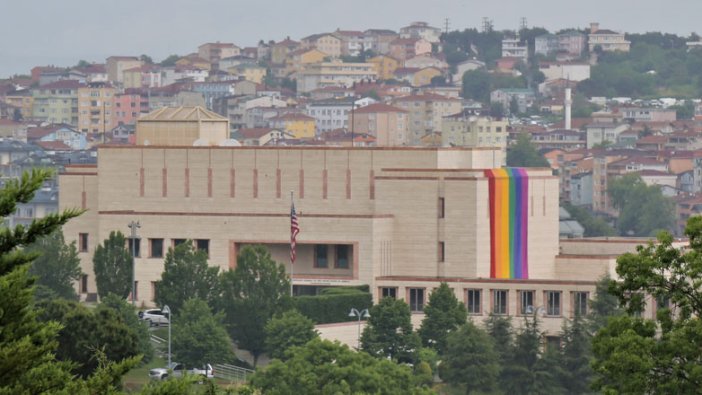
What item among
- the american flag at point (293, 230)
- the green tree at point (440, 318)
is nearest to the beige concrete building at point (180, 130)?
the american flag at point (293, 230)

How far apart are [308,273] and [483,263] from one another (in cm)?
640

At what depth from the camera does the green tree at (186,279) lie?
289 feet

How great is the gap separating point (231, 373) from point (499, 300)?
40.9 feet

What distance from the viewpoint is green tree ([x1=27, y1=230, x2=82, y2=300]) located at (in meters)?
92.5

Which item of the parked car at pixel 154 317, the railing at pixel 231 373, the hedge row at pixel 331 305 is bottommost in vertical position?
the railing at pixel 231 373

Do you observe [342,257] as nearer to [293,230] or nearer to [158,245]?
[293,230]

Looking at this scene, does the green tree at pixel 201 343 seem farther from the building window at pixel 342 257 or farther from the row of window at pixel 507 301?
the building window at pixel 342 257

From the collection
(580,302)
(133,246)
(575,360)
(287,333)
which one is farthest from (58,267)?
(575,360)

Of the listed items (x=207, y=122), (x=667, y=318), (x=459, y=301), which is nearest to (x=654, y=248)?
(x=667, y=318)

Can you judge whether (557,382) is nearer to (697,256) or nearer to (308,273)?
(308,273)

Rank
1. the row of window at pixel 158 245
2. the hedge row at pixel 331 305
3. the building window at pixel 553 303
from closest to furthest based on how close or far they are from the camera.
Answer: the hedge row at pixel 331 305 → the building window at pixel 553 303 → the row of window at pixel 158 245

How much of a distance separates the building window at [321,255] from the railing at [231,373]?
41.5 feet

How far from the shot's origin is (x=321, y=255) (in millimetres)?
93938

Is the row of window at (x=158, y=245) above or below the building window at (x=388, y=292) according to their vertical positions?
above
